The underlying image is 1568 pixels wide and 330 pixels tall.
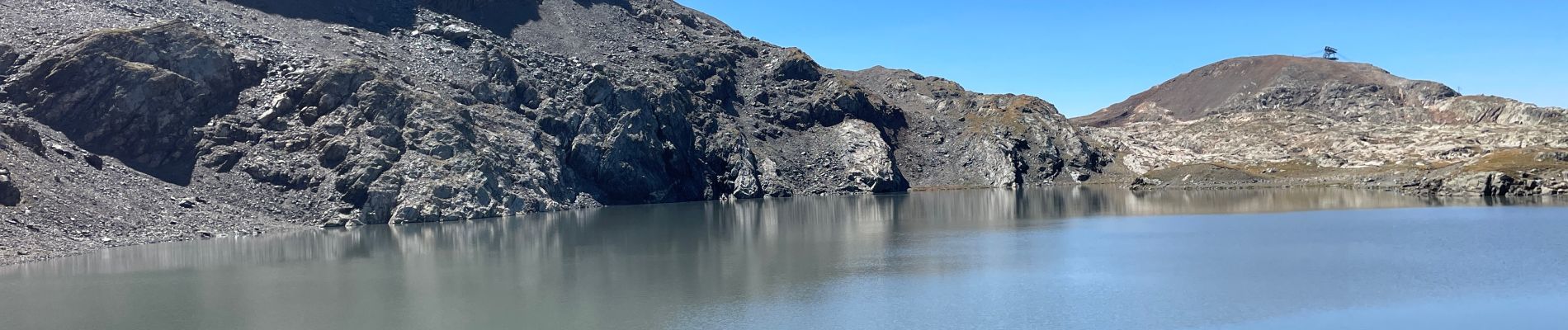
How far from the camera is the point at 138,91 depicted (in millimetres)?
112000

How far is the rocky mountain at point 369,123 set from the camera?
97.3 meters

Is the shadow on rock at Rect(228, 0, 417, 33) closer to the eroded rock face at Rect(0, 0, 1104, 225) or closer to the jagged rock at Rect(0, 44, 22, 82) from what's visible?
the eroded rock face at Rect(0, 0, 1104, 225)

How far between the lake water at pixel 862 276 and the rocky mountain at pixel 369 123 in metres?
11.3

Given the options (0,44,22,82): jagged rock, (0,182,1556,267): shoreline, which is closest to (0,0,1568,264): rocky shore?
(0,44,22,82): jagged rock

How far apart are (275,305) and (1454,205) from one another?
108m

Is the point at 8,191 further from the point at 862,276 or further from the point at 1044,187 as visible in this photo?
the point at 1044,187

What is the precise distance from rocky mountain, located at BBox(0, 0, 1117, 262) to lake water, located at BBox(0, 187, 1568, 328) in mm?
11328

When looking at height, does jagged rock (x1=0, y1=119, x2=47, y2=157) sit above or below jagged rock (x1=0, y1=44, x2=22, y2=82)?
below

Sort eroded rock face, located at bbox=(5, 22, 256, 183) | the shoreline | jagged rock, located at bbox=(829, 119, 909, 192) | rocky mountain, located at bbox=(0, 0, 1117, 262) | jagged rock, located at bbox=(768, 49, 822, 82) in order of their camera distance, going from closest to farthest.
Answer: the shoreline → rocky mountain, located at bbox=(0, 0, 1117, 262) → eroded rock face, located at bbox=(5, 22, 256, 183) → jagged rock, located at bbox=(829, 119, 909, 192) → jagged rock, located at bbox=(768, 49, 822, 82)

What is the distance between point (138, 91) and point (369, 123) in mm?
23378

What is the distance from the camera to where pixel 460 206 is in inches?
4513

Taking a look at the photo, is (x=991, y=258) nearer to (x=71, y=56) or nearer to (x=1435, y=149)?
(x=71, y=56)

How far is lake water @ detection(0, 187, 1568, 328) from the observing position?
1726 inches

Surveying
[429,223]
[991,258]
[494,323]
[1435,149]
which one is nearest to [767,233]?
[991,258]
